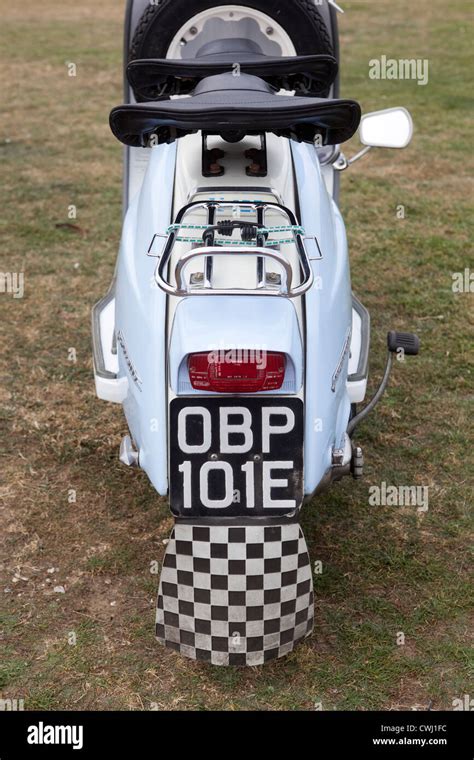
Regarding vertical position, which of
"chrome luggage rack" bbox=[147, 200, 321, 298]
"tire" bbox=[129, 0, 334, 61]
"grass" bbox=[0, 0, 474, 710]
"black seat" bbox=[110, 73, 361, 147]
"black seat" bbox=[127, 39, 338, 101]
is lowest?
"grass" bbox=[0, 0, 474, 710]

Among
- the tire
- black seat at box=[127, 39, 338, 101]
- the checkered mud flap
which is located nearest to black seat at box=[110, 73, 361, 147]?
black seat at box=[127, 39, 338, 101]

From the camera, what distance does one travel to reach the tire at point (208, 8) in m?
3.59

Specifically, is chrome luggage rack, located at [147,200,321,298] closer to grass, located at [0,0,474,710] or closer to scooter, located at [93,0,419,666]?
scooter, located at [93,0,419,666]

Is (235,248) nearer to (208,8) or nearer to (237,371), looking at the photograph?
(237,371)

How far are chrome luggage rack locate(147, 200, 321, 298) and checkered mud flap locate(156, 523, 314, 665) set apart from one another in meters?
0.61

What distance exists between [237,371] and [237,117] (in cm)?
73

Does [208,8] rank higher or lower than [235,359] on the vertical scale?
higher

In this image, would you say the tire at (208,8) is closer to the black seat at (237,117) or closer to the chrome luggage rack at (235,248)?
the black seat at (237,117)

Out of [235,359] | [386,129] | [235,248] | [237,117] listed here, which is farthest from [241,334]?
[386,129]

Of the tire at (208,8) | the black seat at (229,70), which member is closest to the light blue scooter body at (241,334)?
the black seat at (229,70)

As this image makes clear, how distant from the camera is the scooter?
2.30 metres

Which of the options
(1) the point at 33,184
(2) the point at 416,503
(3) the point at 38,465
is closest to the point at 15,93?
(1) the point at 33,184

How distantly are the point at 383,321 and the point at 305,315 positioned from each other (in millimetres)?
2344

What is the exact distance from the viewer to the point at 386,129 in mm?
3471
